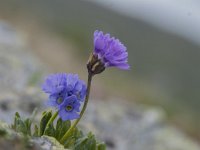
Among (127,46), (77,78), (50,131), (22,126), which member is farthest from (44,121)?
(127,46)

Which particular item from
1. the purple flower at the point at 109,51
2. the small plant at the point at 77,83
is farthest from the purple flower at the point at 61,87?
the purple flower at the point at 109,51

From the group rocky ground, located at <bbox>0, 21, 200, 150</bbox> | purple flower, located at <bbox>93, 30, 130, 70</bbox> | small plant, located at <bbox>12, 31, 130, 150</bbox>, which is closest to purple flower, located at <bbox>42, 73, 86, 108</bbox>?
small plant, located at <bbox>12, 31, 130, 150</bbox>

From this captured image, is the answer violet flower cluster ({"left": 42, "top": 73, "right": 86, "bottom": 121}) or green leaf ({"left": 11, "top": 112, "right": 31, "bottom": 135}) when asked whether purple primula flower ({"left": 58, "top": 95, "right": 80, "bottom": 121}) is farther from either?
green leaf ({"left": 11, "top": 112, "right": 31, "bottom": 135})

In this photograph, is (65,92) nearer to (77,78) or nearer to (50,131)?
(77,78)

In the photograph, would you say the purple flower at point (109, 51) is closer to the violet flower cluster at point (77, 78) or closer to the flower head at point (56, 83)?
the violet flower cluster at point (77, 78)

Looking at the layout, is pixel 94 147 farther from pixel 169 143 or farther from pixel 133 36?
pixel 133 36

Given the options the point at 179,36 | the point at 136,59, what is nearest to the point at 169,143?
the point at 136,59

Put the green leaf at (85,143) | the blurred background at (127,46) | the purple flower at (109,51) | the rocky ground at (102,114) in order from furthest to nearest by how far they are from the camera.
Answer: the blurred background at (127,46), the rocky ground at (102,114), the green leaf at (85,143), the purple flower at (109,51)
